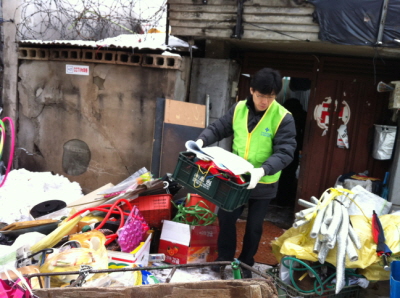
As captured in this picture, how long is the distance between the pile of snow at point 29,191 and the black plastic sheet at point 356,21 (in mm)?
4542

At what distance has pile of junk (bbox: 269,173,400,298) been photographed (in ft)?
9.21

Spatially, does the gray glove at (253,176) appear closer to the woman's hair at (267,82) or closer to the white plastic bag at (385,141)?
the woman's hair at (267,82)

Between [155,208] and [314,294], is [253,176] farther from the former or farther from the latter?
[155,208]

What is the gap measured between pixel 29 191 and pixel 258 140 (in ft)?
13.1

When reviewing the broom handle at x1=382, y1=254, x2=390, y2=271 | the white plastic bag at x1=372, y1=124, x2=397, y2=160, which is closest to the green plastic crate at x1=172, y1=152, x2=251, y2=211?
the broom handle at x1=382, y1=254, x2=390, y2=271

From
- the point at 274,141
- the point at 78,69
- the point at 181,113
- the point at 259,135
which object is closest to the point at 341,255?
the point at 274,141

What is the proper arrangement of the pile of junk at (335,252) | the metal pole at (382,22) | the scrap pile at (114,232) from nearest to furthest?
the scrap pile at (114,232) → the pile of junk at (335,252) → the metal pole at (382,22)

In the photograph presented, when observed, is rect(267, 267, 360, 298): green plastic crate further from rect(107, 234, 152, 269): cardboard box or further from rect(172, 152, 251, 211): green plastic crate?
rect(107, 234, 152, 269): cardboard box

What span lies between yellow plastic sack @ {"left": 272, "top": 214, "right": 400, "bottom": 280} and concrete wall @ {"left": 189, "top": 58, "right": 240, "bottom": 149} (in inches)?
110

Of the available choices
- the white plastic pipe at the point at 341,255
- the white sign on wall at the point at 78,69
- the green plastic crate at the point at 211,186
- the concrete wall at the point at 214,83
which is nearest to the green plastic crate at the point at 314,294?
the white plastic pipe at the point at 341,255

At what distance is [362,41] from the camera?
4.08 metres

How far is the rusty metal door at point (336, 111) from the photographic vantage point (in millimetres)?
5273

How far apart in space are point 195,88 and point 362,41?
259cm

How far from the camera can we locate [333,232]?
9.20 ft
